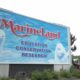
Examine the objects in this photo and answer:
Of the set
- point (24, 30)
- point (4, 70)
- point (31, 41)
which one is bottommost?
point (4, 70)

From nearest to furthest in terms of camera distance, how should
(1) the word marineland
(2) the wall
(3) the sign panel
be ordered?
(2) the wall < (3) the sign panel < (1) the word marineland

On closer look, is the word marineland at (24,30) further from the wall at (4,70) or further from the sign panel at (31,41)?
the wall at (4,70)

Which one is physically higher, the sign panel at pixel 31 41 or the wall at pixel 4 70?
the sign panel at pixel 31 41

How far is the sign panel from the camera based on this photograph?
20.0m

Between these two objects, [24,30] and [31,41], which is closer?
[24,30]

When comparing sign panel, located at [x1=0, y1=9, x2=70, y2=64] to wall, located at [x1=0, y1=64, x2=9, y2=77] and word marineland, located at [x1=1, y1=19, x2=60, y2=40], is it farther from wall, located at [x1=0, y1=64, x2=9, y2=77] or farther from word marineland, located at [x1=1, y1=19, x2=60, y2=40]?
wall, located at [x1=0, y1=64, x2=9, y2=77]

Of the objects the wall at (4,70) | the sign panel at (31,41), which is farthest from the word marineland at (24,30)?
the wall at (4,70)

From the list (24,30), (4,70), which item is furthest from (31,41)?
(4,70)

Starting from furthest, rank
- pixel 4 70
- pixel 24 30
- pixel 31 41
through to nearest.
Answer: pixel 31 41, pixel 24 30, pixel 4 70

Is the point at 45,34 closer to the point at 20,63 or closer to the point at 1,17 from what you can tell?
the point at 20,63

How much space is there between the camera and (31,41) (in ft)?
73.8

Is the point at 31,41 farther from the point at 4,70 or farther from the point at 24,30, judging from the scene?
the point at 4,70

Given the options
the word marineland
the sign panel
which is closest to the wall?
the sign panel

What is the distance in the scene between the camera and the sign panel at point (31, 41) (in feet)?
65.7
